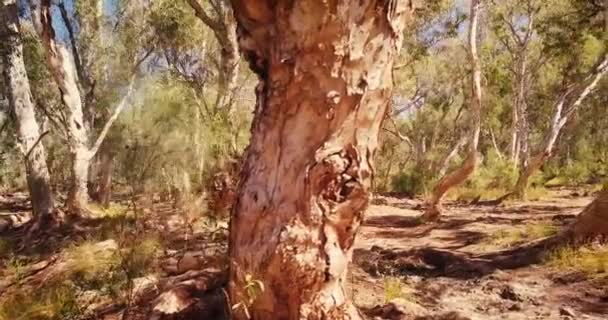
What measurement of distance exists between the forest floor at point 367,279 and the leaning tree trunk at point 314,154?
0.70 meters

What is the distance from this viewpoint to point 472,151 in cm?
807

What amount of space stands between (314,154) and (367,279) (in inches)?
86.3

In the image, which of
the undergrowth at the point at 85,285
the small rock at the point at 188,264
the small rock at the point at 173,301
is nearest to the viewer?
the small rock at the point at 173,301

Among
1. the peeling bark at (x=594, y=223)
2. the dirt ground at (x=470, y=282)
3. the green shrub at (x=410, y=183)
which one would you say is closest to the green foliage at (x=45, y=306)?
the dirt ground at (x=470, y=282)

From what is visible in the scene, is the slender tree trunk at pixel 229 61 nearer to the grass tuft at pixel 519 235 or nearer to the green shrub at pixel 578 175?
the grass tuft at pixel 519 235

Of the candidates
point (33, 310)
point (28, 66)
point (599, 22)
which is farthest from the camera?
point (28, 66)

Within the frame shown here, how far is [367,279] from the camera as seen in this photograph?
4.48 metres

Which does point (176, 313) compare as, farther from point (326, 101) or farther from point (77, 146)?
point (77, 146)

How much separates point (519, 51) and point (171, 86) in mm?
11059

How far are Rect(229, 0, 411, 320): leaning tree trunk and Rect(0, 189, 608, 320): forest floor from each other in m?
0.70

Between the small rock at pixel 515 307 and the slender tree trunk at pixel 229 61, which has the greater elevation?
the slender tree trunk at pixel 229 61

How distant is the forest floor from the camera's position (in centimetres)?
346

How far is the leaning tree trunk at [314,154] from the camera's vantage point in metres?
2.56

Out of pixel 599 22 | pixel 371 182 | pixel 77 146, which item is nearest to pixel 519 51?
pixel 599 22
